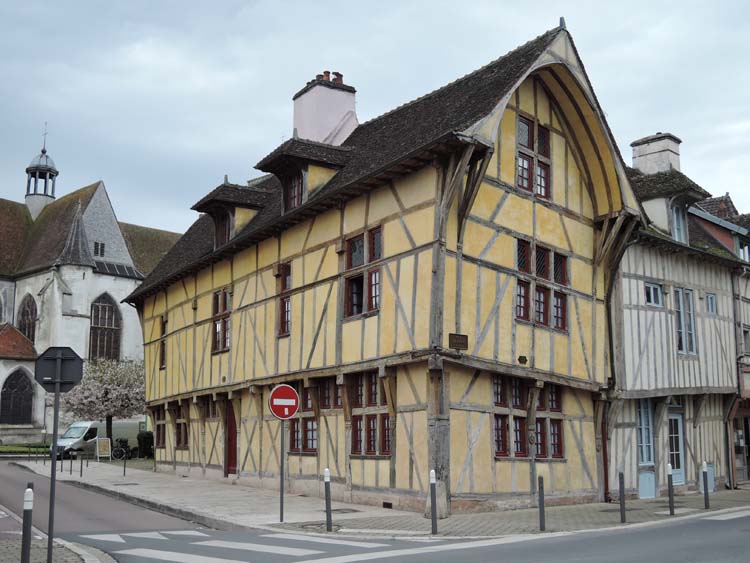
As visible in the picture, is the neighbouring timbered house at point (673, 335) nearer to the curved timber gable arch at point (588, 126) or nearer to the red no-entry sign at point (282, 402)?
the curved timber gable arch at point (588, 126)

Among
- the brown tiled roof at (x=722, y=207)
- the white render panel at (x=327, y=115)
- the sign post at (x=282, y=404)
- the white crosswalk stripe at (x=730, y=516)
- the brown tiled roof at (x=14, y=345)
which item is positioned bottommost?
the white crosswalk stripe at (x=730, y=516)

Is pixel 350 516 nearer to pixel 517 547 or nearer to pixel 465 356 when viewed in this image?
pixel 465 356

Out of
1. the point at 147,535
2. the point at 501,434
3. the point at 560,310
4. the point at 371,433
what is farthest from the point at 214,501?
the point at 560,310

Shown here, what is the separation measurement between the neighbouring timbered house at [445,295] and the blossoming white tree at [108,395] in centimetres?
2157

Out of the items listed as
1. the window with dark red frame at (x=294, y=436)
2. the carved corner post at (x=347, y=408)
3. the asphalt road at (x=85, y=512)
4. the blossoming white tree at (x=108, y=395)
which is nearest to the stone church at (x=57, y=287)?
the blossoming white tree at (x=108, y=395)

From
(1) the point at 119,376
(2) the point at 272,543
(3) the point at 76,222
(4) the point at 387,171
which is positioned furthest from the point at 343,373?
(3) the point at 76,222

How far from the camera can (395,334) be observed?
50.6ft

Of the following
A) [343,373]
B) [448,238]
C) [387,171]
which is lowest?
[343,373]

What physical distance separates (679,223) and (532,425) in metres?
8.51

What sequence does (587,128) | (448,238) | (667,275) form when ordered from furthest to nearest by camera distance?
(667,275), (587,128), (448,238)

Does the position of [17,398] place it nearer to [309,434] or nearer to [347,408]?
[309,434]

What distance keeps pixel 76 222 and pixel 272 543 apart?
148 feet

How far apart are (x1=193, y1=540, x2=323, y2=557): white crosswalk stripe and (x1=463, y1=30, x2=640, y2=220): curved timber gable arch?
34.9 ft

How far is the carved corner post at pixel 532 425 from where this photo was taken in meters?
16.4
